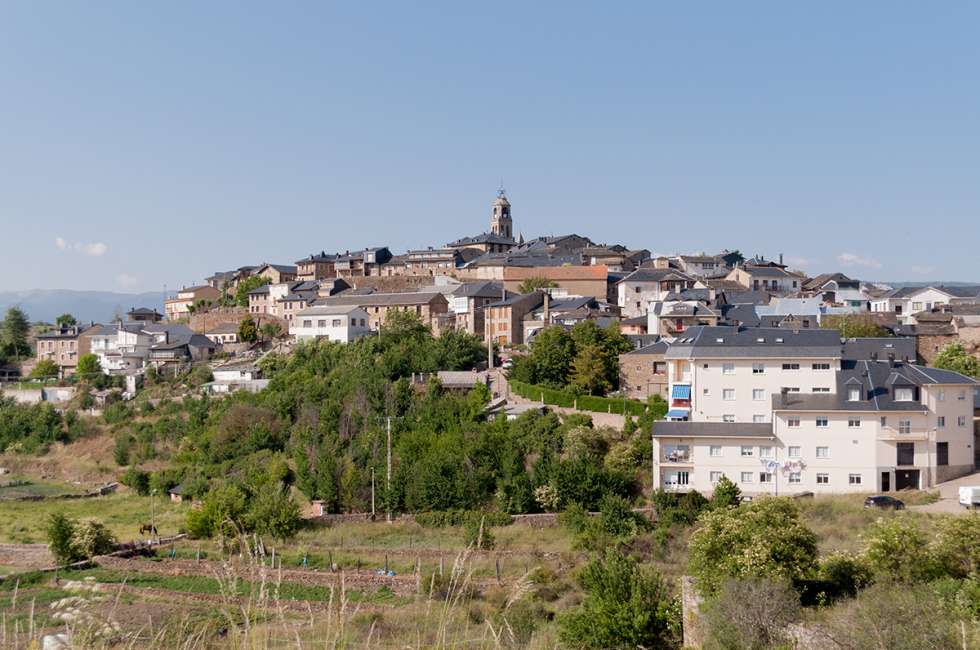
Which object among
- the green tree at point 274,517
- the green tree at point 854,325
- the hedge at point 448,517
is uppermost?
the green tree at point 854,325

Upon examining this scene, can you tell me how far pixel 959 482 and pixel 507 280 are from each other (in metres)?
27.3

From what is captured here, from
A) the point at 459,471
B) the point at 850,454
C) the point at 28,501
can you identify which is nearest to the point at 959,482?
A: the point at 850,454

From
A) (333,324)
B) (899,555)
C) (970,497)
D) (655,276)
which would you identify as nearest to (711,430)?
(970,497)

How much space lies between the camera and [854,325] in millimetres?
27922

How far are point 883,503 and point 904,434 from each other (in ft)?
7.42

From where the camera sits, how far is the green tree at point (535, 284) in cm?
4172

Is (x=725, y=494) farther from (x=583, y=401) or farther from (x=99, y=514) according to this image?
(x=99, y=514)

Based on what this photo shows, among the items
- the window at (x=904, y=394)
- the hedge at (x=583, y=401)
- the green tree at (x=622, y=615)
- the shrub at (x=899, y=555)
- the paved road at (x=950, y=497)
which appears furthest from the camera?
the hedge at (x=583, y=401)

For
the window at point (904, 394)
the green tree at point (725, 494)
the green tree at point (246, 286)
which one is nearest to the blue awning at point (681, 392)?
the green tree at point (725, 494)

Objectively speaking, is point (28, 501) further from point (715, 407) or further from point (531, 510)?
point (715, 407)

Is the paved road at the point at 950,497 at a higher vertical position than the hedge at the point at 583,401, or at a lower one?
lower

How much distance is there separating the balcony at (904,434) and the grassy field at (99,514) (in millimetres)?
18016

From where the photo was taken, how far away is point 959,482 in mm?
19719

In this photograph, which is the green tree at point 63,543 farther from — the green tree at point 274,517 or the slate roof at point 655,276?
the slate roof at point 655,276
